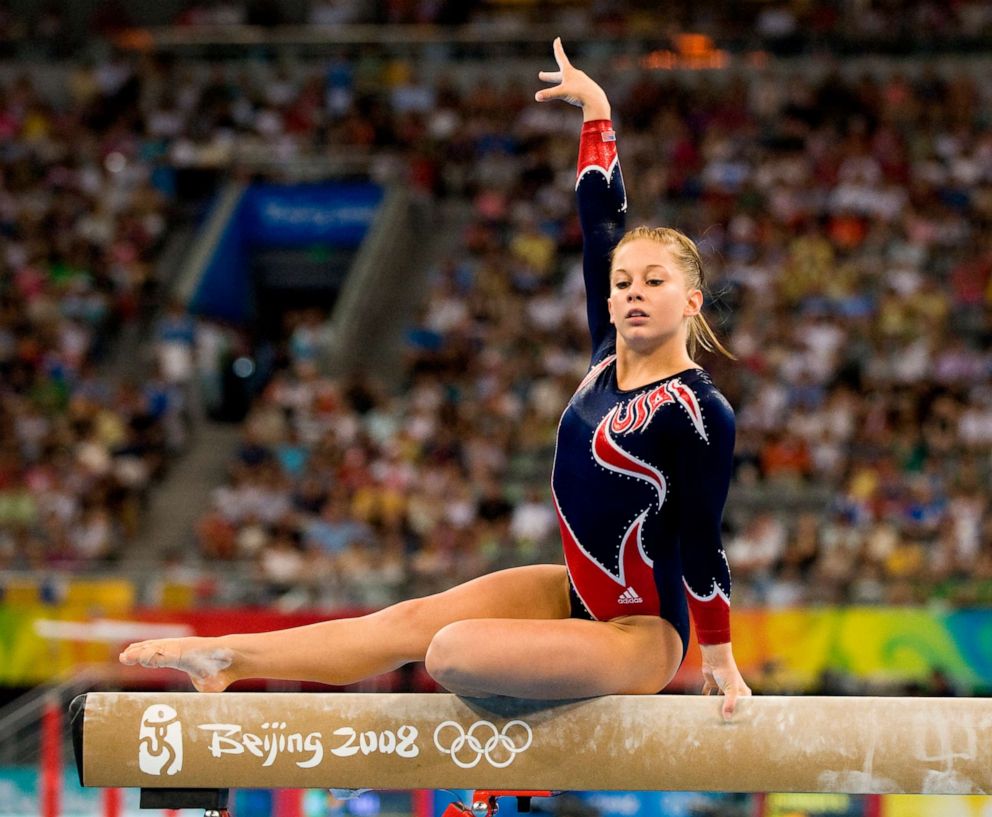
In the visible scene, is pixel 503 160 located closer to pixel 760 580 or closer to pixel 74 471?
pixel 74 471

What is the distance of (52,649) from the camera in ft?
34.9

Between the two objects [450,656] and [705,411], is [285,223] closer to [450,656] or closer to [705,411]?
[705,411]

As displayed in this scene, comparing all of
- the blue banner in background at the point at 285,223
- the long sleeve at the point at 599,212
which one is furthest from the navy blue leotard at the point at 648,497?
the blue banner in background at the point at 285,223

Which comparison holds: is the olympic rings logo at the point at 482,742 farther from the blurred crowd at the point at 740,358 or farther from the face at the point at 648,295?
the blurred crowd at the point at 740,358

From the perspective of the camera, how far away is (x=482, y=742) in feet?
11.8

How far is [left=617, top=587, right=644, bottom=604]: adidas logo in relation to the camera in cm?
373

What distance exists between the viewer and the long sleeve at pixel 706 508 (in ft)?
11.7

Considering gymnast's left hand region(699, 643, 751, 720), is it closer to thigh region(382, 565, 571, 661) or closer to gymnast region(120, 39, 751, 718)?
gymnast region(120, 39, 751, 718)

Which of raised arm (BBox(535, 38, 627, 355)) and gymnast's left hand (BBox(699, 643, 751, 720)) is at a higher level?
raised arm (BBox(535, 38, 627, 355))

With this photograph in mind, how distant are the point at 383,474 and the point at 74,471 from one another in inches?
118

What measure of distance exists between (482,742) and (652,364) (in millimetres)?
1099

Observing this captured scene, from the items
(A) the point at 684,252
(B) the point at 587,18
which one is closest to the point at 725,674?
(A) the point at 684,252

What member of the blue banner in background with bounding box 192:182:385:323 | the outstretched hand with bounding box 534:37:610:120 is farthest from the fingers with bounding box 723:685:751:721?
the blue banner in background with bounding box 192:182:385:323

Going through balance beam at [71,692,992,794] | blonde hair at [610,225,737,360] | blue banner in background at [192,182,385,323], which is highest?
blue banner in background at [192,182,385,323]
